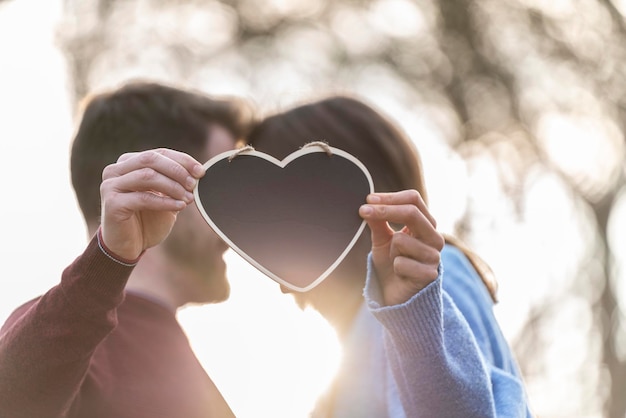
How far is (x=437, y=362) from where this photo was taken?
1.55 m

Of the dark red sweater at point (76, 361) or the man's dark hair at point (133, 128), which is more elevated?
the man's dark hair at point (133, 128)

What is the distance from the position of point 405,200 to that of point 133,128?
89cm

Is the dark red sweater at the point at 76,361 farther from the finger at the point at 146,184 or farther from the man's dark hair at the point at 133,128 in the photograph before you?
the man's dark hair at the point at 133,128

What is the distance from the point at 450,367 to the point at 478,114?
759 centimetres

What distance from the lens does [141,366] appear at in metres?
1.70

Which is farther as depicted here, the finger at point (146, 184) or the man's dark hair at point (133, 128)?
the man's dark hair at point (133, 128)

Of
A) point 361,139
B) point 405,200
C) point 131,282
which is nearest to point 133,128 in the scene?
point 131,282

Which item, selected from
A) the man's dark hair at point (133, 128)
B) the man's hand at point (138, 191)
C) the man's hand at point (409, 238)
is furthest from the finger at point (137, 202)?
the man's dark hair at point (133, 128)

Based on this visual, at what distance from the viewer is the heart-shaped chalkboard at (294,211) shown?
1620 mm

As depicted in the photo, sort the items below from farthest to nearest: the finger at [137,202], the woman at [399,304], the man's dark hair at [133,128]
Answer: the man's dark hair at [133,128]
the woman at [399,304]
the finger at [137,202]

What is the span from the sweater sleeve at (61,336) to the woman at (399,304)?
54 centimetres

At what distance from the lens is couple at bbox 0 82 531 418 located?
1457mm

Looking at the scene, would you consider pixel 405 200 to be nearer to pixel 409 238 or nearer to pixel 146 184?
pixel 409 238

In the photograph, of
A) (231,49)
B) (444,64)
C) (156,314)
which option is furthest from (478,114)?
(156,314)
